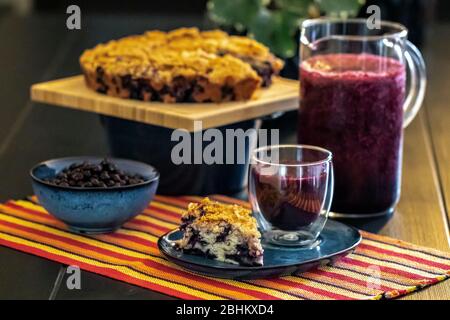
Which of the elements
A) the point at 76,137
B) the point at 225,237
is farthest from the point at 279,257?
the point at 76,137

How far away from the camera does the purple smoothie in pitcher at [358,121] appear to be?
1.48 metres

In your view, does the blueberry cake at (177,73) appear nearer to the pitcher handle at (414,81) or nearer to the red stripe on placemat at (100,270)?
the pitcher handle at (414,81)

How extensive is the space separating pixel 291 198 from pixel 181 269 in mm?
175

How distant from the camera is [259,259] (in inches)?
49.0

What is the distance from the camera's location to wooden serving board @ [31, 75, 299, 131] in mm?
1521

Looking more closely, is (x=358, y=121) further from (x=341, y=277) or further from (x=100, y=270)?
(x=100, y=270)

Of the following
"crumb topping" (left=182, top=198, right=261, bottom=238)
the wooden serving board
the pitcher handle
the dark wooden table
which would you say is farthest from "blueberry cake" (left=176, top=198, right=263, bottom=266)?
the pitcher handle

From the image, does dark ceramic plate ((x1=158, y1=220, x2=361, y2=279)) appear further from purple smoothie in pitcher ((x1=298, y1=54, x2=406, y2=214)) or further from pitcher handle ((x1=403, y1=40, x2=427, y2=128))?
pitcher handle ((x1=403, y1=40, x2=427, y2=128))

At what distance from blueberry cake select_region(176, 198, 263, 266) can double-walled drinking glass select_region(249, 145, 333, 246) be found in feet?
0.23

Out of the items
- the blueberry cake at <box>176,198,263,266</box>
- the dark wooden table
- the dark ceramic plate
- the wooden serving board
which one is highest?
the wooden serving board

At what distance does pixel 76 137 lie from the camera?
1.89 meters

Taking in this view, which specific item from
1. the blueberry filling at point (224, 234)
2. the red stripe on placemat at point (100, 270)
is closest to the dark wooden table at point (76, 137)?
the red stripe on placemat at point (100, 270)
